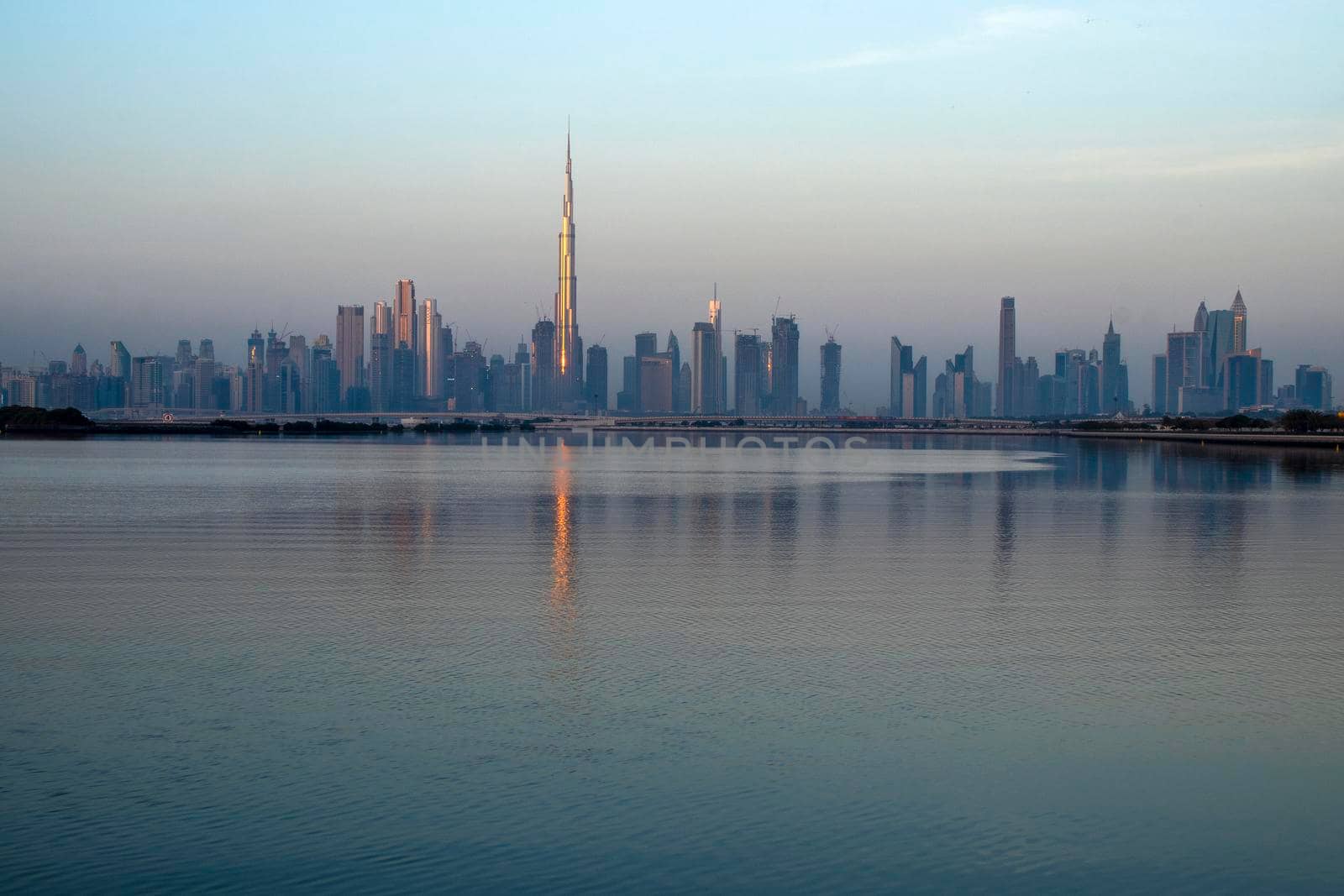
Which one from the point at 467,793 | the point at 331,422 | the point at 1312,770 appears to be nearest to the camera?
the point at 467,793

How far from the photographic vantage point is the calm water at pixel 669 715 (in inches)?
325

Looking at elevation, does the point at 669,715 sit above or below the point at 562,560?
above

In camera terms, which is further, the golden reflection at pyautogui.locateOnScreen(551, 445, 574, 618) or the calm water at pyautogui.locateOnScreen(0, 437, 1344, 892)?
A: the golden reflection at pyautogui.locateOnScreen(551, 445, 574, 618)

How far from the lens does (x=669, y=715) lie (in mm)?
11445

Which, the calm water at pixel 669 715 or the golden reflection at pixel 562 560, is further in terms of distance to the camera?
the golden reflection at pixel 562 560

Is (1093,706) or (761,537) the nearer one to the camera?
(1093,706)

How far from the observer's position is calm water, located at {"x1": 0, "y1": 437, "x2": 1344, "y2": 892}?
8250mm

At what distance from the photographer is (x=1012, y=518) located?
33219 mm

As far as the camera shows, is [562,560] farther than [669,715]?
Yes

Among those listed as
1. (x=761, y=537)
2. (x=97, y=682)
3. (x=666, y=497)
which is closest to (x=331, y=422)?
(x=666, y=497)

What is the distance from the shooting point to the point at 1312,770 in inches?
396

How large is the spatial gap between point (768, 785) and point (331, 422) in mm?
197078

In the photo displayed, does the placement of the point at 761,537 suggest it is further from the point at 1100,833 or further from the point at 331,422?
the point at 331,422

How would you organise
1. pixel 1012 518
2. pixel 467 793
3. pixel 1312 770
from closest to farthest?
pixel 467 793
pixel 1312 770
pixel 1012 518
